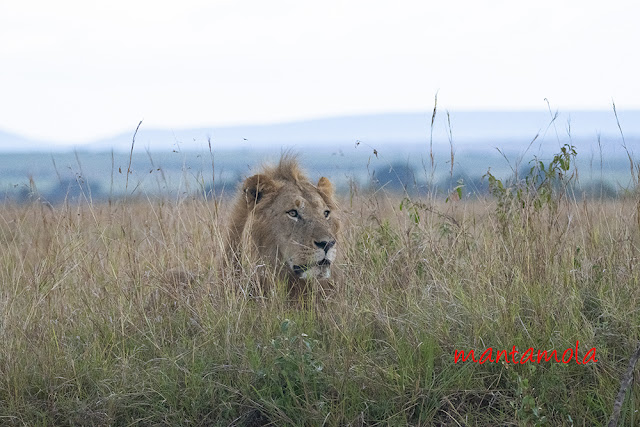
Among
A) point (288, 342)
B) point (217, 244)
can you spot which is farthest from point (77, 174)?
point (288, 342)

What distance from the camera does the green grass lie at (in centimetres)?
397

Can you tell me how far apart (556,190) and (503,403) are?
200 centimetres

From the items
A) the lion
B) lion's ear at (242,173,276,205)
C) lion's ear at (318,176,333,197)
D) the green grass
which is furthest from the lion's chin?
lion's ear at (318,176,333,197)

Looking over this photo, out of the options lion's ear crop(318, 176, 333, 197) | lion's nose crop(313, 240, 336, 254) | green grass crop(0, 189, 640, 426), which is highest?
lion's ear crop(318, 176, 333, 197)

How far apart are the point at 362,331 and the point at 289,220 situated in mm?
1402

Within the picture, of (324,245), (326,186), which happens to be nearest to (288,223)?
(324,245)

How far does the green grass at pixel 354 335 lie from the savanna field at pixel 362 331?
0.01m

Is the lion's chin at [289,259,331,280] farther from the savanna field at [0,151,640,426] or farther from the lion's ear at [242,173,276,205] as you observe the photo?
the lion's ear at [242,173,276,205]

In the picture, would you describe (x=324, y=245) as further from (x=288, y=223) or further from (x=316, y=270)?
(x=288, y=223)

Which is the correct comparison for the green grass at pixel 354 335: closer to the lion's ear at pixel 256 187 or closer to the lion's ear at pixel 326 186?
the lion's ear at pixel 256 187

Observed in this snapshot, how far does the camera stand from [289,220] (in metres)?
5.66

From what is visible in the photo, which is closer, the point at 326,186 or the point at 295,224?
the point at 295,224

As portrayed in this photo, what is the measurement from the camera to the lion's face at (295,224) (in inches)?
215

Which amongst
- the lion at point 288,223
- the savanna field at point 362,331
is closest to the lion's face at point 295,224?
the lion at point 288,223
